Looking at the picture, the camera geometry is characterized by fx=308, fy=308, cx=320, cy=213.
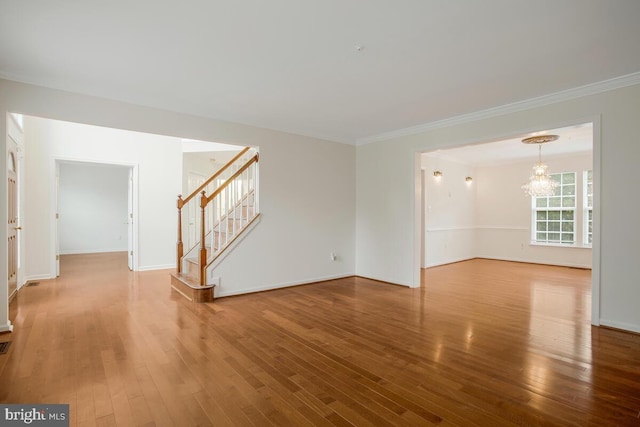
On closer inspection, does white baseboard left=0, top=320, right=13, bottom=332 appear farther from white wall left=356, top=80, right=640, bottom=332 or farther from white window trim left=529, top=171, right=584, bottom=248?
white window trim left=529, top=171, right=584, bottom=248

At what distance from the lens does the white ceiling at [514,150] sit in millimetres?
5766

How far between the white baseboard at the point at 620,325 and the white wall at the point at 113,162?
7323mm

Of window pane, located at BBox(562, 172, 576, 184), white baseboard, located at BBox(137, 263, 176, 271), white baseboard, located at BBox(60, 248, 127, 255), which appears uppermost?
window pane, located at BBox(562, 172, 576, 184)

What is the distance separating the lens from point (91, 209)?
31.4 feet

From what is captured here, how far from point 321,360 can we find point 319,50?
8.60ft

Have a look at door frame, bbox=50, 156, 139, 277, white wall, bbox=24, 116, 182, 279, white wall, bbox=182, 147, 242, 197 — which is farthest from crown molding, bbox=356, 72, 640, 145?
door frame, bbox=50, 156, 139, 277

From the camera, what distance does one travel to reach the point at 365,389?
2111 millimetres

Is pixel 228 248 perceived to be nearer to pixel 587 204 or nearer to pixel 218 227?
pixel 218 227

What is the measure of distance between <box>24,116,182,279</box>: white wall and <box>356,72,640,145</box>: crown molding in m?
5.01

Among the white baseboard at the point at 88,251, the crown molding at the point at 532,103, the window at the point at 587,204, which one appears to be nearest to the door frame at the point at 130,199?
the white baseboard at the point at 88,251

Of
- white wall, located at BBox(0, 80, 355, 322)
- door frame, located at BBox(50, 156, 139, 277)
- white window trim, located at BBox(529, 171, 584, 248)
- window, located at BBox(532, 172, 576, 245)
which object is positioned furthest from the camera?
window, located at BBox(532, 172, 576, 245)

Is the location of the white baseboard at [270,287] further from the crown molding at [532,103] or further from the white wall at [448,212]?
Answer: the crown molding at [532,103]

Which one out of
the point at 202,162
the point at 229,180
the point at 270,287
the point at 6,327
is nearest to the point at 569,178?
the point at 270,287

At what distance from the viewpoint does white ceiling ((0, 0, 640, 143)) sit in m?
2.11
